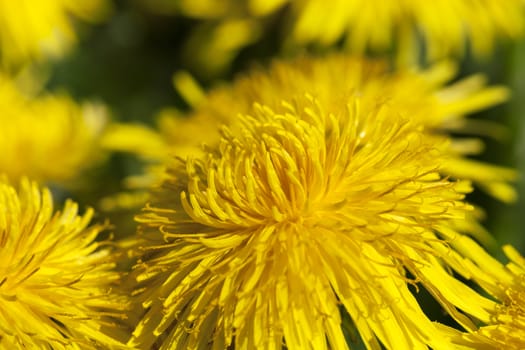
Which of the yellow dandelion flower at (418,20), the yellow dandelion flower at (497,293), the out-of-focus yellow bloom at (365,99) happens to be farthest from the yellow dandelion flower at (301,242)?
the yellow dandelion flower at (418,20)

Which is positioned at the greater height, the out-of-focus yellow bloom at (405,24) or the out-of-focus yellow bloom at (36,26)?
the out-of-focus yellow bloom at (36,26)

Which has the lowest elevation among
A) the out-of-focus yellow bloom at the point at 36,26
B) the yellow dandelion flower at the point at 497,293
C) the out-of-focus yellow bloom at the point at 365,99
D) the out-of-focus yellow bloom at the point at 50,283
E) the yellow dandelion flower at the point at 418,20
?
the yellow dandelion flower at the point at 497,293

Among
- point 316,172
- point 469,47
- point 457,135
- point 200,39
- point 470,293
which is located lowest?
point 470,293

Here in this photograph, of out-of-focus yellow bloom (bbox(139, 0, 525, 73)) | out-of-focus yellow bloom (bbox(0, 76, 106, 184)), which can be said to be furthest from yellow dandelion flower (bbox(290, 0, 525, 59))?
out-of-focus yellow bloom (bbox(0, 76, 106, 184))

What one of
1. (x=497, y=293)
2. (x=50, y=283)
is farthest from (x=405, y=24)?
(x=50, y=283)

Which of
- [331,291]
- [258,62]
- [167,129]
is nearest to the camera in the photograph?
[331,291]

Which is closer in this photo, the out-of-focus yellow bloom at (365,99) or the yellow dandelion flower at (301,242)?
the yellow dandelion flower at (301,242)

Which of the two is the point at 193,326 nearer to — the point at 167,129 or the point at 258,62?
the point at 167,129

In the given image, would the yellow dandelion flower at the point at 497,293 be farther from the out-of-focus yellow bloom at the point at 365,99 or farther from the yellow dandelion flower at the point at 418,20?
the yellow dandelion flower at the point at 418,20

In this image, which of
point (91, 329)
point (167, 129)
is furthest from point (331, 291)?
point (167, 129)
